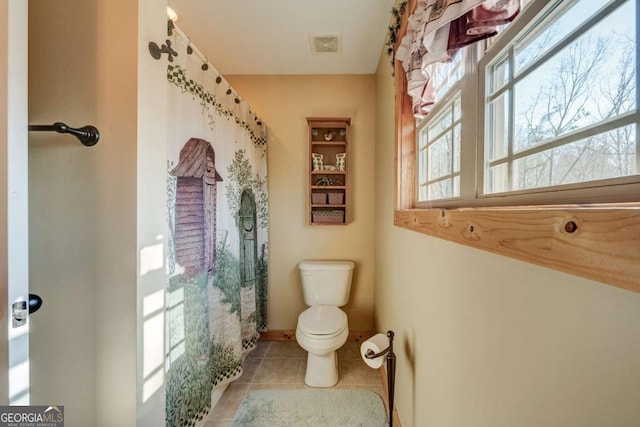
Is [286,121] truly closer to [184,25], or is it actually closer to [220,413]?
[184,25]

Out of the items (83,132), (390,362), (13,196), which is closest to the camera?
(13,196)

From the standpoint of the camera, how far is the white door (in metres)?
0.61

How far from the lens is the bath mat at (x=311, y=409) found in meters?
1.35

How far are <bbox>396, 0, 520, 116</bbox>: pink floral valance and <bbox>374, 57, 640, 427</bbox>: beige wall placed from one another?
0.55 metres

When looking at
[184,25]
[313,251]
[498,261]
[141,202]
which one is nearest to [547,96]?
[498,261]

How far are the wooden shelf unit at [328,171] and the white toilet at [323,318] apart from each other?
42 centimetres

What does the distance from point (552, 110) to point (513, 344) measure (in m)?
0.48

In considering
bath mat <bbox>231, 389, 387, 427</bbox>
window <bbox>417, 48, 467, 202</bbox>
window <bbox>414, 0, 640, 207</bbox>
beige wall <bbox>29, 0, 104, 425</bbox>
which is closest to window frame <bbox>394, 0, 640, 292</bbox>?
window <bbox>414, 0, 640, 207</bbox>

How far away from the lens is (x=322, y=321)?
5.51ft

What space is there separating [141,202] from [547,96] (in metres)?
1.12

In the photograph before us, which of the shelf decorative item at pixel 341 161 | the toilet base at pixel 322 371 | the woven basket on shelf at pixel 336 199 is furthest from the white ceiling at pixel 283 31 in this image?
the toilet base at pixel 322 371

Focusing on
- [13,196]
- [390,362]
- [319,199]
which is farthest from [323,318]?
[13,196]

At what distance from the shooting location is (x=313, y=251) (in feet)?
7.35

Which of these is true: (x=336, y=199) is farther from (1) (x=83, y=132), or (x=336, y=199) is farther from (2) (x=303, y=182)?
(1) (x=83, y=132)
